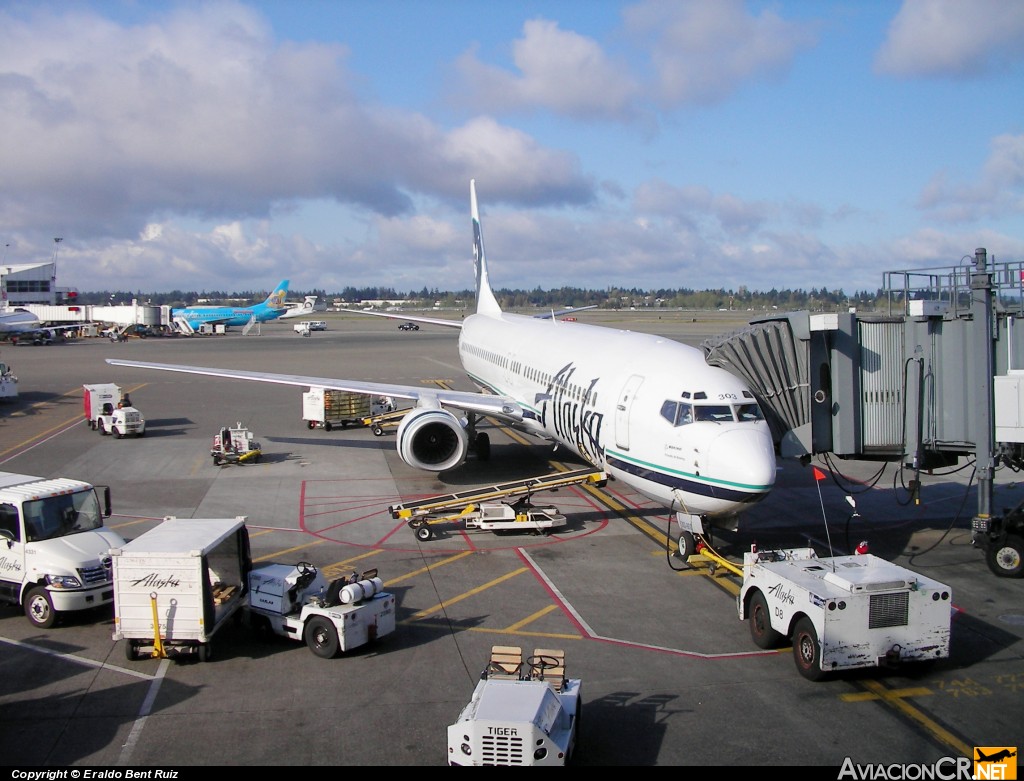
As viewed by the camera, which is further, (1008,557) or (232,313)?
(232,313)

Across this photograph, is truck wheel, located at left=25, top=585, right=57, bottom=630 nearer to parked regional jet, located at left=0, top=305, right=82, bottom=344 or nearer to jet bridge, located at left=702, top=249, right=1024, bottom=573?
jet bridge, located at left=702, top=249, right=1024, bottom=573

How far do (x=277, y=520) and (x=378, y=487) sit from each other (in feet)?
15.5

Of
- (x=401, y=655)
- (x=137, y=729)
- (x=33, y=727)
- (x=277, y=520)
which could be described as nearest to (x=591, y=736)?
(x=401, y=655)

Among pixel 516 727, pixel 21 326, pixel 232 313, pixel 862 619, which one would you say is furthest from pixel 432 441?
pixel 232 313

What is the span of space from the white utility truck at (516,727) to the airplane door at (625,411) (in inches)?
347

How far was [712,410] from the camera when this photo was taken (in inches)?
680

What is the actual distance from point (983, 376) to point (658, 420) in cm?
689

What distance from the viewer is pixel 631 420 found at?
18.8 metres

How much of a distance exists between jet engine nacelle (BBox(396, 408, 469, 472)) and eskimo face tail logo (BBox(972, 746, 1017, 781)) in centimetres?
1636

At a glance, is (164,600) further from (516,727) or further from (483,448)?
(483,448)

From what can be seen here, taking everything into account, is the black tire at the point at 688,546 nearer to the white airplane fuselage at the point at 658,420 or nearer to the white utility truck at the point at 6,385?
the white airplane fuselage at the point at 658,420

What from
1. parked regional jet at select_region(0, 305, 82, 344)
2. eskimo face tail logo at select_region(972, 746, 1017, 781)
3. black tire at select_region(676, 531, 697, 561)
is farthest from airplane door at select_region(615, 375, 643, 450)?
parked regional jet at select_region(0, 305, 82, 344)

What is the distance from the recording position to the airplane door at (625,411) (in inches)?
746

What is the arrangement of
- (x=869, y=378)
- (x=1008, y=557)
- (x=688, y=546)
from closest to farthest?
1. (x=1008, y=557)
2. (x=688, y=546)
3. (x=869, y=378)
